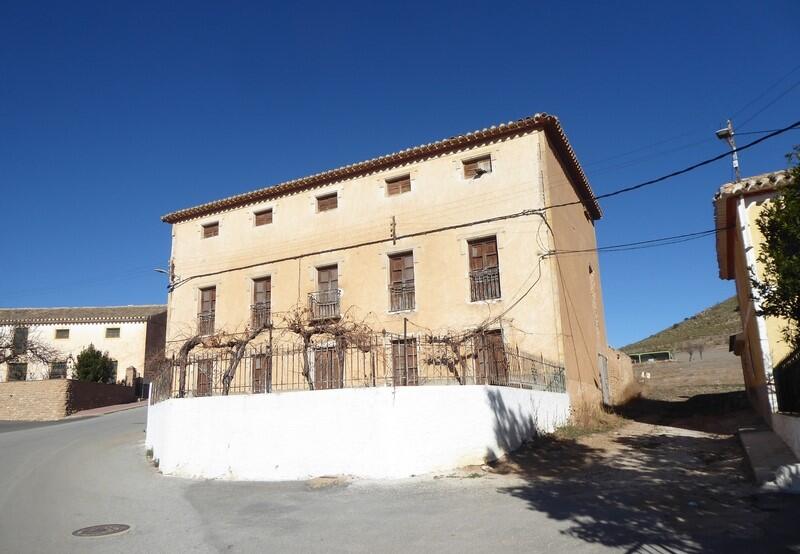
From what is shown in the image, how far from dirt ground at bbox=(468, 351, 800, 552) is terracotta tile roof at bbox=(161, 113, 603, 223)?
597 cm

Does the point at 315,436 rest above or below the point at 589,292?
below

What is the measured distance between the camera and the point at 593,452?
11.4 meters

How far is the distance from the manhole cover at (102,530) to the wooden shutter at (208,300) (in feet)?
46.1

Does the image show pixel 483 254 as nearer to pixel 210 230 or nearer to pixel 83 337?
pixel 210 230

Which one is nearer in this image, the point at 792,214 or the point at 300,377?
the point at 792,214

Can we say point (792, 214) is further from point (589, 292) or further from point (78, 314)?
point (78, 314)

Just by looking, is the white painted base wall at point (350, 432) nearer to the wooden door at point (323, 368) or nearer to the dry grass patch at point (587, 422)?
the wooden door at point (323, 368)

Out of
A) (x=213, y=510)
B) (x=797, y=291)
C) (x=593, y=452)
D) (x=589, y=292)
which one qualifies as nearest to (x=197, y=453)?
(x=213, y=510)

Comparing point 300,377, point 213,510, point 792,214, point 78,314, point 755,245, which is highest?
point 78,314

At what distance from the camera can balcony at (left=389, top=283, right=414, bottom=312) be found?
682 inches

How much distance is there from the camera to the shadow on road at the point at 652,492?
5562 millimetres

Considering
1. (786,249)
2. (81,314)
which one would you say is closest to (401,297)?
(786,249)

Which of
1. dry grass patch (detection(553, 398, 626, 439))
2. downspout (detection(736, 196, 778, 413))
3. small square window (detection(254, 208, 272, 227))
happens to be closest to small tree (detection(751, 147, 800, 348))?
downspout (detection(736, 196, 778, 413))

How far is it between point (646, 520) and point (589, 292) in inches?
549
